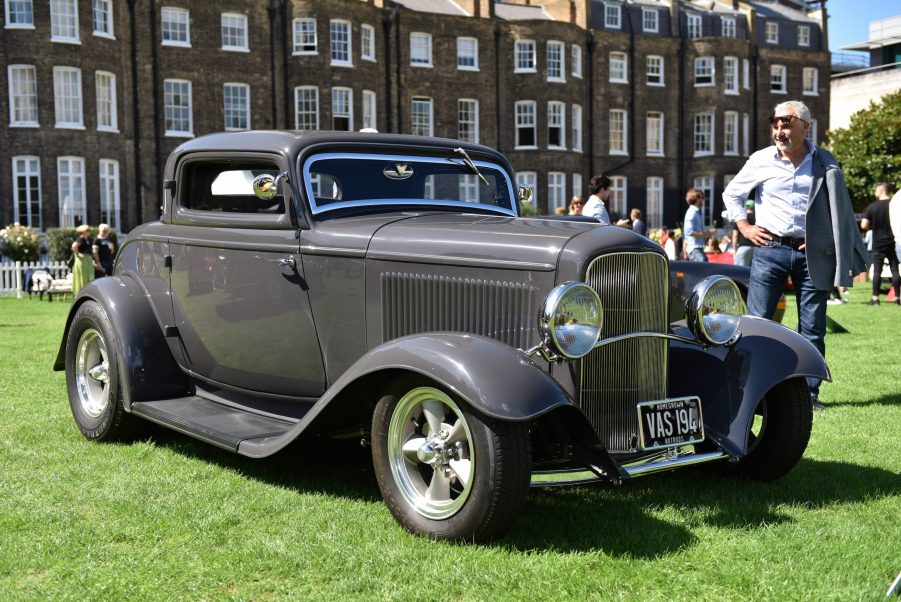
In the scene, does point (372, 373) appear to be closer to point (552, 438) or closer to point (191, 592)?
point (552, 438)

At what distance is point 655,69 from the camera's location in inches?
1734

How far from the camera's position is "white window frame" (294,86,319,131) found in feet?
112

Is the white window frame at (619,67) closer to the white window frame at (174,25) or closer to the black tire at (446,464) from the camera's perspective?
the white window frame at (174,25)

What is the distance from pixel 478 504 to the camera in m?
3.75

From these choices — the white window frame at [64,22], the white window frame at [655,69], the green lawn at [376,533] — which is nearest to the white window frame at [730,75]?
the white window frame at [655,69]

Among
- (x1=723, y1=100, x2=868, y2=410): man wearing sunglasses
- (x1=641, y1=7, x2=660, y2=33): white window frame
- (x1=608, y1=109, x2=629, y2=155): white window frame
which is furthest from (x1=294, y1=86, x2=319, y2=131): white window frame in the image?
(x1=723, y1=100, x2=868, y2=410): man wearing sunglasses

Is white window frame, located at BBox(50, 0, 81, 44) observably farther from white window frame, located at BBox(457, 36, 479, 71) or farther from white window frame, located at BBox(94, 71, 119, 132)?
Answer: white window frame, located at BBox(457, 36, 479, 71)

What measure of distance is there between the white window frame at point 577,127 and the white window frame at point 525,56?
283 centimetres

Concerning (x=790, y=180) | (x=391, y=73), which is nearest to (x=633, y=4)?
(x=391, y=73)

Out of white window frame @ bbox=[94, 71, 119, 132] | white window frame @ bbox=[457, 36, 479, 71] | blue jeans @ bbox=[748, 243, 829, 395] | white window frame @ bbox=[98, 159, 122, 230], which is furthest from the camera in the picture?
white window frame @ bbox=[457, 36, 479, 71]

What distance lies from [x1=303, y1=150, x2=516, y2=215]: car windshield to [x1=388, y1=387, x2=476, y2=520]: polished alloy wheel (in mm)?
1437

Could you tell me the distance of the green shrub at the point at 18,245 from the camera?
949 inches

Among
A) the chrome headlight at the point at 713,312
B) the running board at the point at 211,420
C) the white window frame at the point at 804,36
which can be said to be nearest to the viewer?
the chrome headlight at the point at 713,312

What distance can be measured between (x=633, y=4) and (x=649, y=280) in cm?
4235
